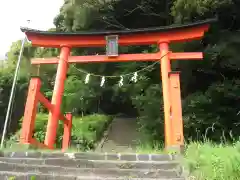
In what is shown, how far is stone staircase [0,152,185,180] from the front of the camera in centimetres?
430

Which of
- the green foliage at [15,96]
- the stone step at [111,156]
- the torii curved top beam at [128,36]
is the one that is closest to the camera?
the stone step at [111,156]

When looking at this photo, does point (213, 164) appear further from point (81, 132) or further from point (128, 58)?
point (81, 132)

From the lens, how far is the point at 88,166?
189 inches

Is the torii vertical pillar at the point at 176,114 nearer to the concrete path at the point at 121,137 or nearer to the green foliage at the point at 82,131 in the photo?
the concrete path at the point at 121,137

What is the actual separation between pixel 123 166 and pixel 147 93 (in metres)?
5.91

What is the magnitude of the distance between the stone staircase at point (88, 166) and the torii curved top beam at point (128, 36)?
4.50 m

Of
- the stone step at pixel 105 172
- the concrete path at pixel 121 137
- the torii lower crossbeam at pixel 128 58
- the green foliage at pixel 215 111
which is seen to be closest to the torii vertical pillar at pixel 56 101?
the torii lower crossbeam at pixel 128 58

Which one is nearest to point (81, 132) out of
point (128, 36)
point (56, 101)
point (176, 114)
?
point (56, 101)

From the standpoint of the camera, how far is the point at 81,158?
16.5 feet

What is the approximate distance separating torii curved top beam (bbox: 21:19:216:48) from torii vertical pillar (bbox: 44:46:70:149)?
0.39m

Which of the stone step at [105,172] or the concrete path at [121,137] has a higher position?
the concrete path at [121,137]

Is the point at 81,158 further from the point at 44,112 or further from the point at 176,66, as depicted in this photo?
the point at 44,112

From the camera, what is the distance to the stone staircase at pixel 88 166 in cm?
430

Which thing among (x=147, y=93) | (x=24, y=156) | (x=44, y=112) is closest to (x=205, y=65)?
(x=147, y=93)
